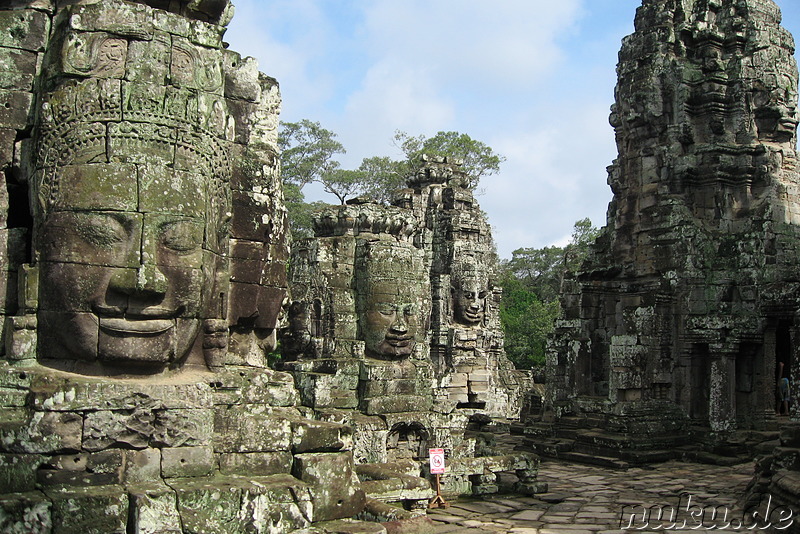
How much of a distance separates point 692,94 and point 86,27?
13.4 meters

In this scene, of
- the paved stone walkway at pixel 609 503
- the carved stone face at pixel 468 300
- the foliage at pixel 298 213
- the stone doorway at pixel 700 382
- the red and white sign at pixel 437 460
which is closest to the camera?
the paved stone walkway at pixel 609 503

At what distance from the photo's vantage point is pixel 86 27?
4.92m

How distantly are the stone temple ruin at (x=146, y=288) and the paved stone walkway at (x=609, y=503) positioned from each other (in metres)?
3.01

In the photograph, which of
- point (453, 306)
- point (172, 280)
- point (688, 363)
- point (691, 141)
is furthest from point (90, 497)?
point (453, 306)

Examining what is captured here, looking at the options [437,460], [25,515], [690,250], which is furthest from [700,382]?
[25,515]

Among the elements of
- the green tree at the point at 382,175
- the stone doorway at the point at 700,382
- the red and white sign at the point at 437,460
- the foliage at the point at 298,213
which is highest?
the green tree at the point at 382,175

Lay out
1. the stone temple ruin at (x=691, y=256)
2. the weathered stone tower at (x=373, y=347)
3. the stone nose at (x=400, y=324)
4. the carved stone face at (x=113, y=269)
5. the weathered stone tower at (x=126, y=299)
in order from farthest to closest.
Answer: the stone temple ruin at (x=691, y=256), the stone nose at (x=400, y=324), the weathered stone tower at (x=373, y=347), the carved stone face at (x=113, y=269), the weathered stone tower at (x=126, y=299)

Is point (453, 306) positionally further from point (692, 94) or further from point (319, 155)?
point (319, 155)

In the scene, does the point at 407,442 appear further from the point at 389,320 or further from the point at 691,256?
the point at 691,256

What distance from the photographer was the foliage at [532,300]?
36.6 m

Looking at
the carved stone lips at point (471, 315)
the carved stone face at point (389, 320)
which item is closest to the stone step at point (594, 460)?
the carved stone face at point (389, 320)

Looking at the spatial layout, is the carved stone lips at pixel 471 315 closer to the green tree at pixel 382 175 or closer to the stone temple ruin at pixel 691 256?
the stone temple ruin at pixel 691 256

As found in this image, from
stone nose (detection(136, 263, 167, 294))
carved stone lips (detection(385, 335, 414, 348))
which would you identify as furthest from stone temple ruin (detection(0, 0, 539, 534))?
carved stone lips (detection(385, 335, 414, 348))

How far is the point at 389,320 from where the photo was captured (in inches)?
439
